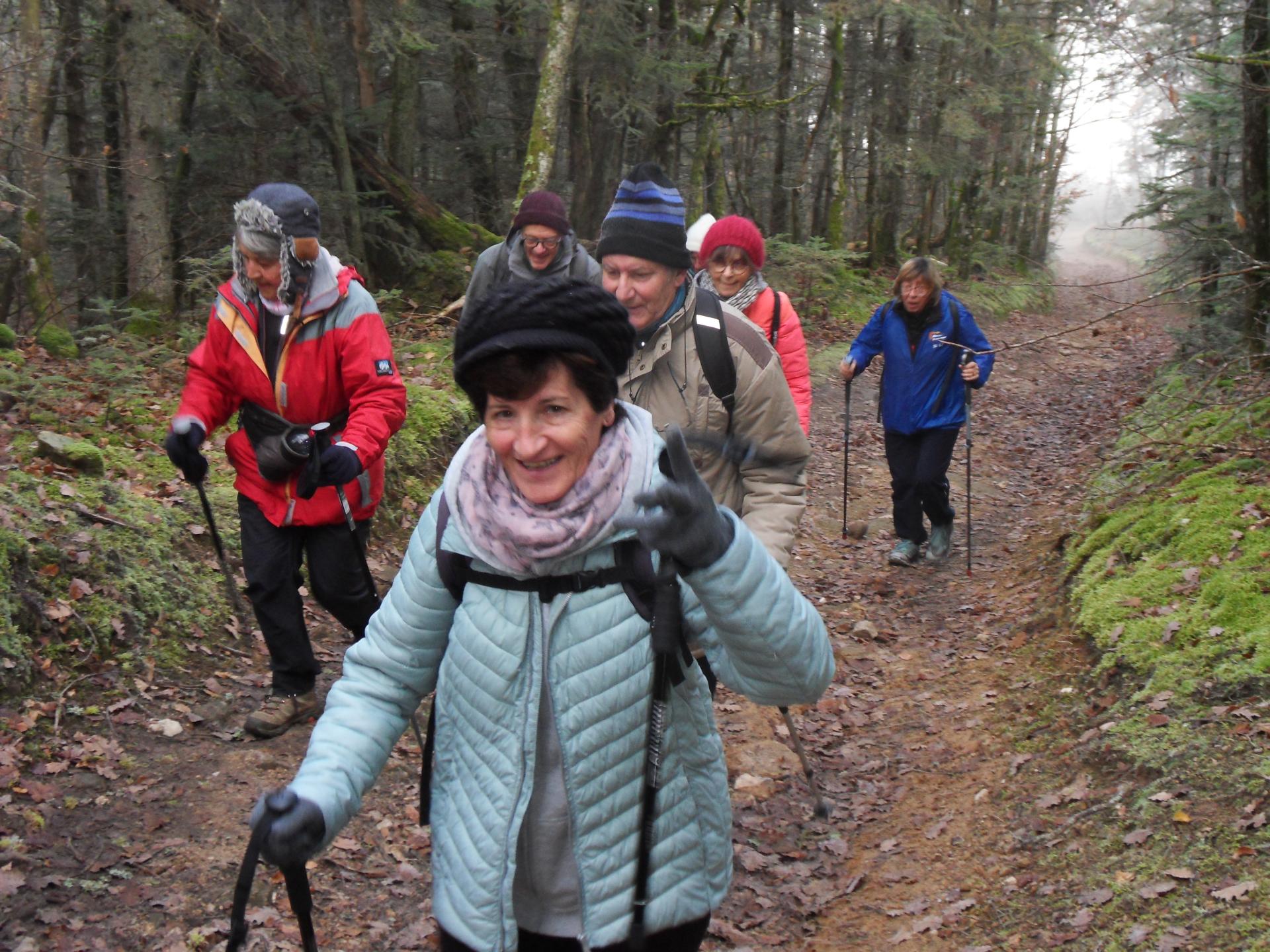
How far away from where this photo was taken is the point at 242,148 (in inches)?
546

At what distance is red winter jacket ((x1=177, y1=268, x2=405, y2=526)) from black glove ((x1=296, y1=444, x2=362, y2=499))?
7 centimetres

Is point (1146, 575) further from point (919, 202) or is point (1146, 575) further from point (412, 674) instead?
point (919, 202)

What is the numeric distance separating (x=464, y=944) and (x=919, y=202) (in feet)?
113

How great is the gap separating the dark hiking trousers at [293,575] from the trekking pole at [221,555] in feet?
1.32

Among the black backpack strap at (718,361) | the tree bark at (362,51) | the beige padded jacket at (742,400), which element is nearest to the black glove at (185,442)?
the beige padded jacket at (742,400)

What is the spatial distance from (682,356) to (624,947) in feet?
7.34

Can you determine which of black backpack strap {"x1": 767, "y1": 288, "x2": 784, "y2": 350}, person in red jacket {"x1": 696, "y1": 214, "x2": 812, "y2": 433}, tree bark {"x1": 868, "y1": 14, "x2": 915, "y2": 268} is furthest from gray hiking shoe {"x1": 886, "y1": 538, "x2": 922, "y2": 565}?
tree bark {"x1": 868, "y1": 14, "x2": 915, "y2": 268}

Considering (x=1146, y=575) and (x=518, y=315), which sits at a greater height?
(x=518, y=315)

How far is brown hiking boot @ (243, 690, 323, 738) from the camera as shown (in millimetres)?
5734

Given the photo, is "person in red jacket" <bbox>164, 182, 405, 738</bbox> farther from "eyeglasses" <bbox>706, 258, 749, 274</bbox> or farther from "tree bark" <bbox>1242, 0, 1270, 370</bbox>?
"tree bark" <bbox>1242, 0, 1270, 370</bbox>

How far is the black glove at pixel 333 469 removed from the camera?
489cm

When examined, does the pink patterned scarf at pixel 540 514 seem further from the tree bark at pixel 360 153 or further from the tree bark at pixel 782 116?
the tree bark at pixel 782 116

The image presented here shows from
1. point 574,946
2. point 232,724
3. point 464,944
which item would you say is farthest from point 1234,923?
point 232,724

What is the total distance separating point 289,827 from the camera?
2109mm
